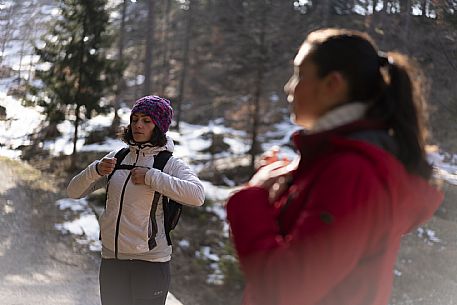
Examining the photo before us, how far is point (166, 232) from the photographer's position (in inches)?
112

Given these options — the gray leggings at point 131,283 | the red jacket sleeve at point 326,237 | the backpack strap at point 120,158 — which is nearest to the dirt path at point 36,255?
the gray leggings at point 131,283

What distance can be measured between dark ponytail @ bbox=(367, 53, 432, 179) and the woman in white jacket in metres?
1.57

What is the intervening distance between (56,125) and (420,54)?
8503 mm

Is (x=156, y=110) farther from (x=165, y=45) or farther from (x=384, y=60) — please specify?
(x=165, y=45)

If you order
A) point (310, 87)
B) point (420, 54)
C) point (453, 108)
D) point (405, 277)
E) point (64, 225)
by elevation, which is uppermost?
point (310, 87)

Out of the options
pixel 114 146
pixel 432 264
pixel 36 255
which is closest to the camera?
pixel 36 255

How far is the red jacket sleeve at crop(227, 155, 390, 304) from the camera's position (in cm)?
114

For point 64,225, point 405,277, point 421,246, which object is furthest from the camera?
point 421,246

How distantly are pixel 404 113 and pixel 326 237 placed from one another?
376 mm

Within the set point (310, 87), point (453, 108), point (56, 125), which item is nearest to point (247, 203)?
point (310, 87)

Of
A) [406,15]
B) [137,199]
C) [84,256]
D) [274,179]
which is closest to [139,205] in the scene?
[137,199]

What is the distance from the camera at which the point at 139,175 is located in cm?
273

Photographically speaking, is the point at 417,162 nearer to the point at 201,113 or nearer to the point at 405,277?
the point at 405,277

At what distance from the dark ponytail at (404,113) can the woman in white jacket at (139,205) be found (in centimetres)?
157
